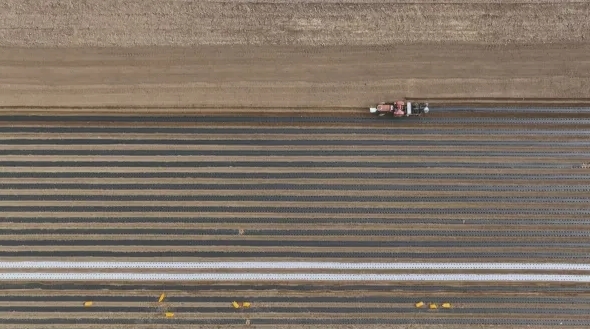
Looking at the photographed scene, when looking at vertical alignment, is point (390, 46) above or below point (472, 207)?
above

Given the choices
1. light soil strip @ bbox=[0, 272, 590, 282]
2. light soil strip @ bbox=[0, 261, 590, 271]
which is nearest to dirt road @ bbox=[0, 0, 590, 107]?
light soil strip @ bbox=[0, 261, 590, 271]

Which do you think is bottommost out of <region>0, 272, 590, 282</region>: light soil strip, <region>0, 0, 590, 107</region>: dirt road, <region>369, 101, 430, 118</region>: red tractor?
<region>0, 272, 590, 282</region>: light soil strip

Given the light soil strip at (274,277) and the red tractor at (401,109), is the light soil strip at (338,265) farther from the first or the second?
the red tractor at (401,109)

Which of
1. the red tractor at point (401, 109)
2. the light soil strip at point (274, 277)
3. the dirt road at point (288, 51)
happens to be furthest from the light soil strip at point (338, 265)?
the dirt road at point (288, 51)

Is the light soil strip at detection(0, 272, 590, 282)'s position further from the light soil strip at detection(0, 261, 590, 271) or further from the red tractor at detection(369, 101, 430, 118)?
the red tractor at detection(369, 101, 430, 118)

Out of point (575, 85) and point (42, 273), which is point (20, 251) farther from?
point (575, 85)

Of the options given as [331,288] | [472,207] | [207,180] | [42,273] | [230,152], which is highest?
[230,152]

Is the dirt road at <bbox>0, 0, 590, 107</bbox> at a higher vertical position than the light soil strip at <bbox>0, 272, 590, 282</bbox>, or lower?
higher

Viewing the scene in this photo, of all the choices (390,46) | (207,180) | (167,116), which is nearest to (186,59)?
(167,116)
